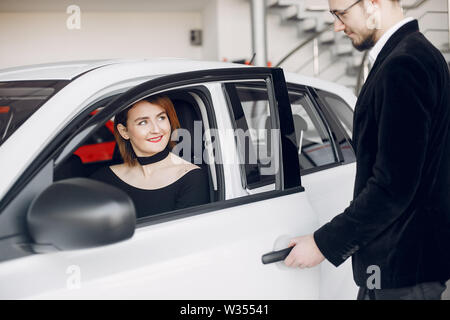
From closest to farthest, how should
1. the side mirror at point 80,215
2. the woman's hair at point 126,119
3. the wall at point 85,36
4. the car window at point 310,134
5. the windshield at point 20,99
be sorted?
the side mirror at point 80,215 < the windshield at point 20,99 < the woman's hair at point 126,119 < the car window at point 310,134 < the wall at point 85,36

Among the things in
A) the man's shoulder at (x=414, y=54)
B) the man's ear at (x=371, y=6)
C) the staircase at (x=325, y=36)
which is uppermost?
the staircase at (x=325, y=36)

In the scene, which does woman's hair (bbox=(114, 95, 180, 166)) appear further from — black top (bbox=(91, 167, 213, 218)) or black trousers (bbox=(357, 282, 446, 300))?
black trousers (bbox=(357, 282, 446, 300))

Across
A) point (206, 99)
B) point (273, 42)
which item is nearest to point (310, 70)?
point (273, 42)

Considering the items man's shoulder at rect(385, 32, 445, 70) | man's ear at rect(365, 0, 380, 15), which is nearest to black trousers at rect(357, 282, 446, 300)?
man's shoulder at rect(385, 32, 445, 70)

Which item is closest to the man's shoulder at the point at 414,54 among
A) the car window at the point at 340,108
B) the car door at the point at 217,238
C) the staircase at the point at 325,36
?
the car door at the point at 217,238

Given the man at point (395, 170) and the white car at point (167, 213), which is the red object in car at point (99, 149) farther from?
the man at point (395, 170)

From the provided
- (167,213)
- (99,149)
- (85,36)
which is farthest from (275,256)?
(85,36)

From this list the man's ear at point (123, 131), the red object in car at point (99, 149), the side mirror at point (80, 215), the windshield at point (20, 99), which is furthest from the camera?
the red object in car at point (99, 149)

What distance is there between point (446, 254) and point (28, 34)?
36.3ft

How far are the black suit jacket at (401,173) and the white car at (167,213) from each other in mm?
249

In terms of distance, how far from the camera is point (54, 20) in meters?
11.4

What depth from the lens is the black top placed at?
1912 millimetres

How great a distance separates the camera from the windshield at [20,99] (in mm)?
1463

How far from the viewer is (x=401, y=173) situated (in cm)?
150
